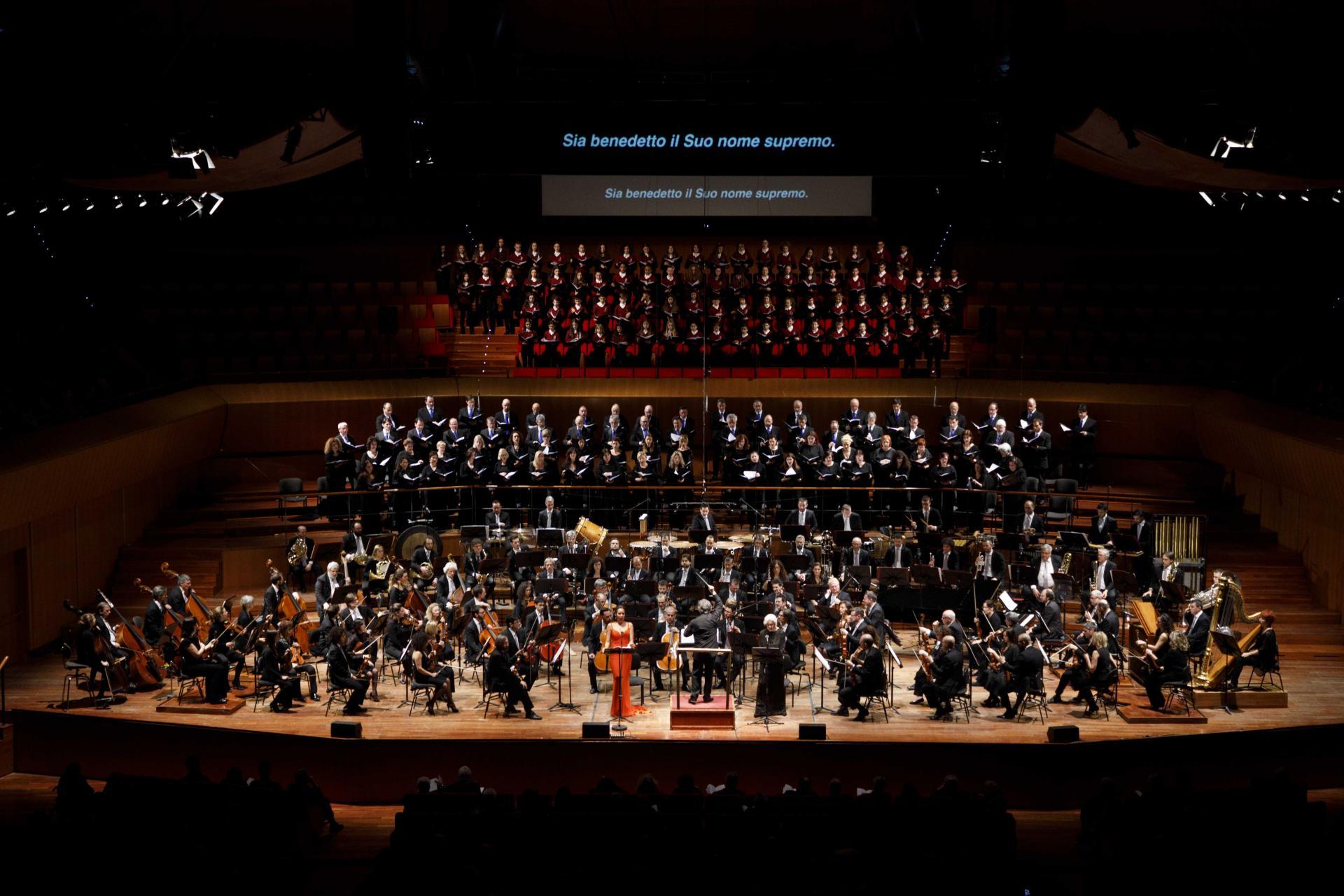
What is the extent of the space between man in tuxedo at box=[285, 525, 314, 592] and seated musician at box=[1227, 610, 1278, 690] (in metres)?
10.8

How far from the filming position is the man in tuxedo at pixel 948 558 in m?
15.7

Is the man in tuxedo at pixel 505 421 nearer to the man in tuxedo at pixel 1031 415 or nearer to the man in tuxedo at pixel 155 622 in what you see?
the man in tuxedo at pixel 155 622

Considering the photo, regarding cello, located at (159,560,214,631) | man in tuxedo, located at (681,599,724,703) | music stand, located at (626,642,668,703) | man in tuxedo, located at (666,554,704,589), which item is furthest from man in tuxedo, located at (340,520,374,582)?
man in tuxedo, located at (681,599,724,703)

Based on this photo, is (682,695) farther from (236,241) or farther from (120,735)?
(236,241)

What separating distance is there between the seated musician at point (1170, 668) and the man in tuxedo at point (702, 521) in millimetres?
5734

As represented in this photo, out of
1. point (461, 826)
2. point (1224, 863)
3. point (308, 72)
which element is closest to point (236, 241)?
point (308, 72)

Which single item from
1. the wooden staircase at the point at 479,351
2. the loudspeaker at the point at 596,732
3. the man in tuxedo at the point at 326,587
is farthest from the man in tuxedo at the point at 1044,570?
the wooden staircase at the point at 479,351

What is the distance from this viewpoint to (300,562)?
16.3 metres

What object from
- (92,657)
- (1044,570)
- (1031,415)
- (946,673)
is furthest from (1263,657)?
(92,657)

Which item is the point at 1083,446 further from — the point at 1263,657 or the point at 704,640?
the point at 704,640

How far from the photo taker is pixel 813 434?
18141 mm

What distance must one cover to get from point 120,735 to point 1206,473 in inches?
589

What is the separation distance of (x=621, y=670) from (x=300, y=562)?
531cm

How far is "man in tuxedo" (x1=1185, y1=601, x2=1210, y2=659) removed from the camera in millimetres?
13633
